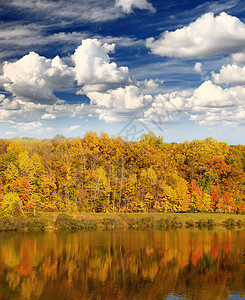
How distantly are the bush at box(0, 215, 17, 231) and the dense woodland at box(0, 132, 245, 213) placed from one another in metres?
4.73

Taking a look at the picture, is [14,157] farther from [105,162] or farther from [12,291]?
[12,291]

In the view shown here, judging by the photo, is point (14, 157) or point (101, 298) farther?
point (14, 157)

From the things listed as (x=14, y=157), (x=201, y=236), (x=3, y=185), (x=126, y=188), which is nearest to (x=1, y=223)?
(x=3, y=185)

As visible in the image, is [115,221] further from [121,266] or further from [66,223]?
[121,266]

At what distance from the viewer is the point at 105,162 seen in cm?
8719

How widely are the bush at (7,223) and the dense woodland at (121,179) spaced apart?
473 centimetres

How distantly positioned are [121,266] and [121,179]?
141ft

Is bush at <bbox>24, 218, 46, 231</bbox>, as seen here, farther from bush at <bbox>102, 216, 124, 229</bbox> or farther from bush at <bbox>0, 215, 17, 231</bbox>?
bush at <bbox>102, 216, 124, 229</bbox>

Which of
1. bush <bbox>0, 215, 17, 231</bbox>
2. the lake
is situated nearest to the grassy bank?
bush <bbox>0, 215, 17, 231</bbox>

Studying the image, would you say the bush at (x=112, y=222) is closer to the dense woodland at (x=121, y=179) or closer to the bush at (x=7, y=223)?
the dense woodland at (x=121, y=179)

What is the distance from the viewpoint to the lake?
104 ft

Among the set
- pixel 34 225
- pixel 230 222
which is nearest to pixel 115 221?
pixel 34 225

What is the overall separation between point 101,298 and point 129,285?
446 cm

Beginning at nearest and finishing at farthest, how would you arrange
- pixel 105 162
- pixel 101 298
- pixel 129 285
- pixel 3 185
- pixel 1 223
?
1. pixel 101 298
2. pixel 129 285
3. pixel 1 223
4. pixel 3 185
5. pixel 105 162
